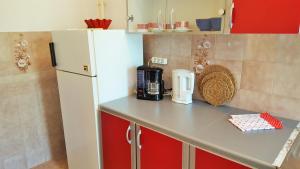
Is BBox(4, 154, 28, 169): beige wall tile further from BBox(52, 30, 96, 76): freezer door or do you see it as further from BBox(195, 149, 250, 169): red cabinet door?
BBox(195, 149, 250, 169): red cabinet door

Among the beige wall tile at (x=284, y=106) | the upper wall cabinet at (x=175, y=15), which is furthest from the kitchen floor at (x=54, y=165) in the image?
the beige wall tile at (x=284, y=106)

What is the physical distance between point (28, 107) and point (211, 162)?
183 cm

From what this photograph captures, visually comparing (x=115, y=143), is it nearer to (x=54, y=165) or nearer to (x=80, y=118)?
(x=80, y=118)

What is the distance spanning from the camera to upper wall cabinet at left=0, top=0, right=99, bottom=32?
1.97 meters

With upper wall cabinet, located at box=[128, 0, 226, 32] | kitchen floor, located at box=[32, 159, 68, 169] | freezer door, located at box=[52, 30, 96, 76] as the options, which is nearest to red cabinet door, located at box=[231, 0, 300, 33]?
upper wall cabinet, located at box=[128, 0, 226, 32]

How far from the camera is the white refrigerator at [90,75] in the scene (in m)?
1.68

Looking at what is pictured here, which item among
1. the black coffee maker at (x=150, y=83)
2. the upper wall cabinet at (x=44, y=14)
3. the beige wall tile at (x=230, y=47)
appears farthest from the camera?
the upper wall cabinet at (x=44, y=14)

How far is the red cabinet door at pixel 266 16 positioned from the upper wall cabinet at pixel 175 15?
0.30 feet

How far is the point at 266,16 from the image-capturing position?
1.11 m

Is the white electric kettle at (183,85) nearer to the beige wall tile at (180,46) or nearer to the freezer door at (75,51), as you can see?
the beige wall tile at (180,46)

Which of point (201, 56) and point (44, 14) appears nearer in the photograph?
point (201, 56)

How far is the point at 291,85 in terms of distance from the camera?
1380mm

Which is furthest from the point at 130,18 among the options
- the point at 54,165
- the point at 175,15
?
the point at 54,165

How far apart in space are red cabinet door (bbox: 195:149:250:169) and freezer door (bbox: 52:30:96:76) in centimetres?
94
